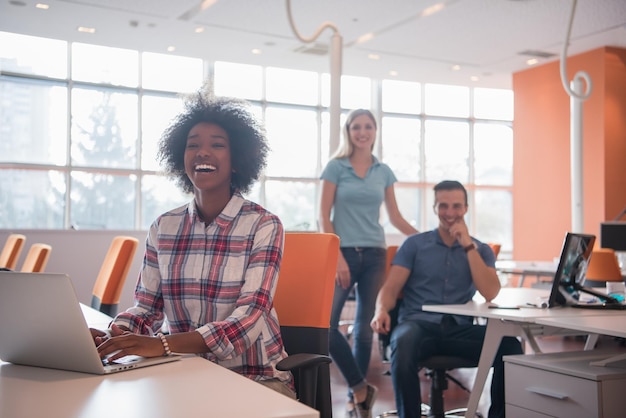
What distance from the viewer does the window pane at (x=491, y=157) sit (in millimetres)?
12414

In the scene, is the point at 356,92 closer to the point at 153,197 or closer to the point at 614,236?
the point at 153,197

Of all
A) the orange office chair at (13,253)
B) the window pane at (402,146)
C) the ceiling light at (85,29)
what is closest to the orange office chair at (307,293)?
the orange office chair at (13,253)

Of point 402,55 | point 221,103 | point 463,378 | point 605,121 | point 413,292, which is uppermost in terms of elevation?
point 402,55

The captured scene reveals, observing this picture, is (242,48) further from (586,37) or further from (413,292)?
(413,292)

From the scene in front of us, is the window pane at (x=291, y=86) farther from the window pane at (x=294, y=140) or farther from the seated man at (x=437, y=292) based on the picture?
the seated man at (x=437, y=292)

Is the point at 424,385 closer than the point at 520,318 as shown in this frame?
No

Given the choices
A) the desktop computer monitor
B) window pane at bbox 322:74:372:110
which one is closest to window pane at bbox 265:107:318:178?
window pane at bbox 322:74:372:110

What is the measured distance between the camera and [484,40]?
360 inches

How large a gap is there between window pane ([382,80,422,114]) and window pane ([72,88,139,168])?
4.02 meters

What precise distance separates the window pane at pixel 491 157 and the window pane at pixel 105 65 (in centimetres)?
581

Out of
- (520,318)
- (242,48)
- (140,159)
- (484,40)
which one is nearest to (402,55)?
(484,40)

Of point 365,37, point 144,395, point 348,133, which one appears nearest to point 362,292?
point 348,133

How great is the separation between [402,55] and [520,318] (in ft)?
25.4

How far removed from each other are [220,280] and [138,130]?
8538 millimetres
